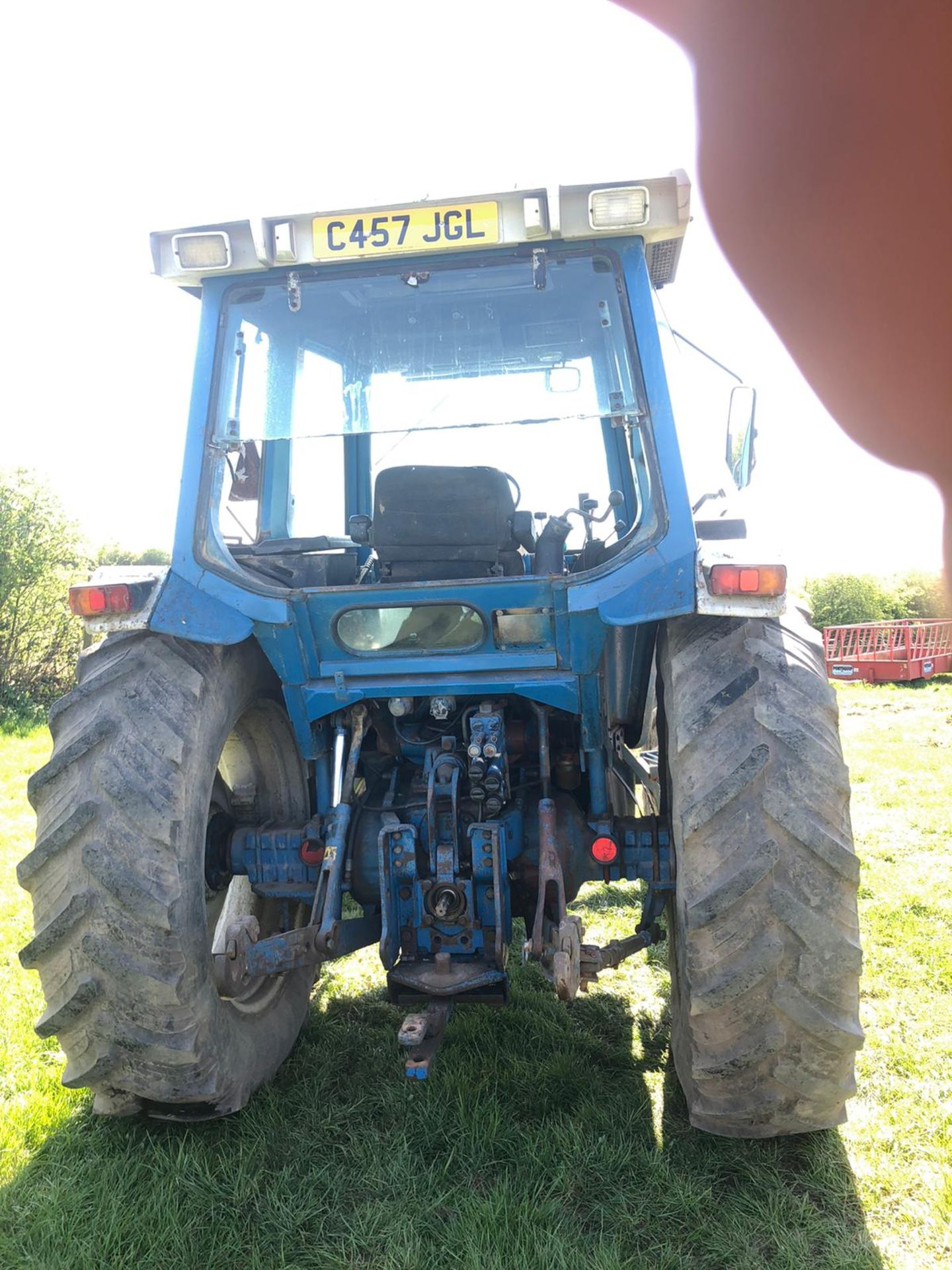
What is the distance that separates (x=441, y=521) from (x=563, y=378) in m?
0.58

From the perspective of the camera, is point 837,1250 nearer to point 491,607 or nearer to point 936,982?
A: point 936,982

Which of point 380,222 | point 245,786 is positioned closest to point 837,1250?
point 245,786

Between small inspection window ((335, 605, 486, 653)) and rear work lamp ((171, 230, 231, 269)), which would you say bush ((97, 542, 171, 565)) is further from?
small inspection window ((335, 605, 486, 653))

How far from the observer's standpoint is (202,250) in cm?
261

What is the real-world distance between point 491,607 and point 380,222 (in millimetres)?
1076

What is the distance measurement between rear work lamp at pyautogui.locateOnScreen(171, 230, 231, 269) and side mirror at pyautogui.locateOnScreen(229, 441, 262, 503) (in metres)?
0.62

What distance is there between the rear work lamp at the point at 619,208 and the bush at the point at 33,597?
889 centimetres

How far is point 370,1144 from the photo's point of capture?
252 cm

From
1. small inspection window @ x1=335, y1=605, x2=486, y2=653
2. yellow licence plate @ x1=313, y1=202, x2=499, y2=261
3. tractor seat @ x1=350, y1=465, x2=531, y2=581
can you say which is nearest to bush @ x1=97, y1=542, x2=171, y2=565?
tractor seat @ x1=350, y1=465, x2=531, y2=581

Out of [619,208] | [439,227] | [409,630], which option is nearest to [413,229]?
[439,227]

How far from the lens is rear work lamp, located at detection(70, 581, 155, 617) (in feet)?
8.09

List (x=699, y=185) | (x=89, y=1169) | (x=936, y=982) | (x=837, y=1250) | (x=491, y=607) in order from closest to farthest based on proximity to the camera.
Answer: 1. (x=699, y=185)
2. (x=837, y=1250)
3. (x=89, y=1169)
4. (x=491, y=607)
5. (x=936, y=982)

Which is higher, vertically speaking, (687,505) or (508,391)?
(508,391)

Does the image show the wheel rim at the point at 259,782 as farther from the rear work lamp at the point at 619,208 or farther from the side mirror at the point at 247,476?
the rear work lamp at the point at 619,208
